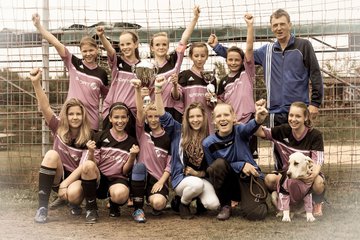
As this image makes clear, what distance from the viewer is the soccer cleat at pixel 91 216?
4880mm

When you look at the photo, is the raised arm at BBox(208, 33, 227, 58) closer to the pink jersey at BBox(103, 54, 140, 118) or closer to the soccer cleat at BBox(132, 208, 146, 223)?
the pink jersey at BBox(103, 54, 140, 118)

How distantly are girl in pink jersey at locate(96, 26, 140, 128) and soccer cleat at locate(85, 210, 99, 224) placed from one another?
937mm

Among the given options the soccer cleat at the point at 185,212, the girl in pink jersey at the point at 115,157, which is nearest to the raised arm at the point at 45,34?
the girl in pink jersey at the point at 115,157

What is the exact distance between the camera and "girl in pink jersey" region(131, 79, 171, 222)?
5.00 meters

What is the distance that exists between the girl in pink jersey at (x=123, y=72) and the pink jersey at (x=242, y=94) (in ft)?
3.19

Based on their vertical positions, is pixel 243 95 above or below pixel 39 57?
below

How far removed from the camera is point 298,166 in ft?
15.6

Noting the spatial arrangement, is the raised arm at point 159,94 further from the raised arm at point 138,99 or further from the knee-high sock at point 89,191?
the knee-high sock at point 89,191

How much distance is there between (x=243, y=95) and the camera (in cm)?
543

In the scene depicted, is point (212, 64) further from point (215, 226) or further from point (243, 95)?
point (215, 226)

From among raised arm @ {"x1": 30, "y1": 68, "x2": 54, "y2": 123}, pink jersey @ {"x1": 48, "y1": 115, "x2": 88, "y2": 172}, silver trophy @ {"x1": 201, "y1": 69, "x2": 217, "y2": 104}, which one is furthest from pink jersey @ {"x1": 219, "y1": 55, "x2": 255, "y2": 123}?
raised arm @ {"x1": 30, "y1": 68, "x2": 54, "y2": 123}

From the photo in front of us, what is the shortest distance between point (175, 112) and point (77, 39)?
2.61m

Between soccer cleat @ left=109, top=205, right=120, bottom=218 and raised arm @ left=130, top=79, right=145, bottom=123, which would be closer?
raised arm @ left=130, top=79, right=145, bottom=123

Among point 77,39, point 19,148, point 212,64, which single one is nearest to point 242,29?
point 212,64
